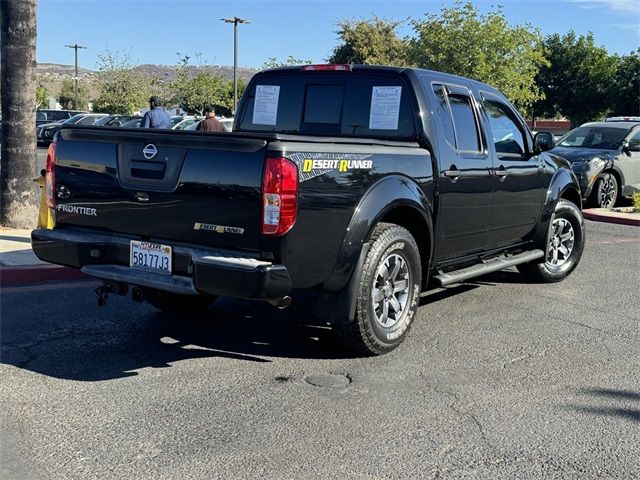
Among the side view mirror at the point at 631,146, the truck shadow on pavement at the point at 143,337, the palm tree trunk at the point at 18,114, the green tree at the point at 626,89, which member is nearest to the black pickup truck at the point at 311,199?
Answer: the truck shadow on pavement at the point at 143,337

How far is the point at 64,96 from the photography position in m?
76.4

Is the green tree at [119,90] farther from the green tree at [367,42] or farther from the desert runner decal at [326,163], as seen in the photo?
the desert runner decal at [326,163]

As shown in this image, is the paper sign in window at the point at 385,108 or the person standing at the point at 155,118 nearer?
the paper sign in window at the point at 385,108

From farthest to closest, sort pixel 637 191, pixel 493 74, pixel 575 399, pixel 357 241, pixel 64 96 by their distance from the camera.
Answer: pixel 64 96, pixel 493 74, pixel 637 191, pixel 357 241, pixel 575 399

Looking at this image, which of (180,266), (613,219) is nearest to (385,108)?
(180,266)

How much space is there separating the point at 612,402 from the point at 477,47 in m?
24.0

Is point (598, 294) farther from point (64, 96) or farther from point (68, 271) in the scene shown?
point (64, 96)

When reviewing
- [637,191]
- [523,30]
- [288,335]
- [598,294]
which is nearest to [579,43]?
[523,30]

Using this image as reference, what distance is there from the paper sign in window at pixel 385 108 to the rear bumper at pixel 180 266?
1.95m

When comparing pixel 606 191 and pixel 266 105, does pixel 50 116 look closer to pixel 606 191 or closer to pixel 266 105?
pixel 606 191

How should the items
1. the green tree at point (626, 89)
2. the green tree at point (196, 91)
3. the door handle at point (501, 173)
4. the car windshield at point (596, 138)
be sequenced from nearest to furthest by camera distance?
the door handle at point (501, 173), the car windshield at point (596, 138), the green tree at point (626, 89), the green tree at point (196, 91)

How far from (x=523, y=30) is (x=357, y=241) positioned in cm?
2527

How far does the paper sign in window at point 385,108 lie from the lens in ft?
18.5

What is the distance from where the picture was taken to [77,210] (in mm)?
4949
